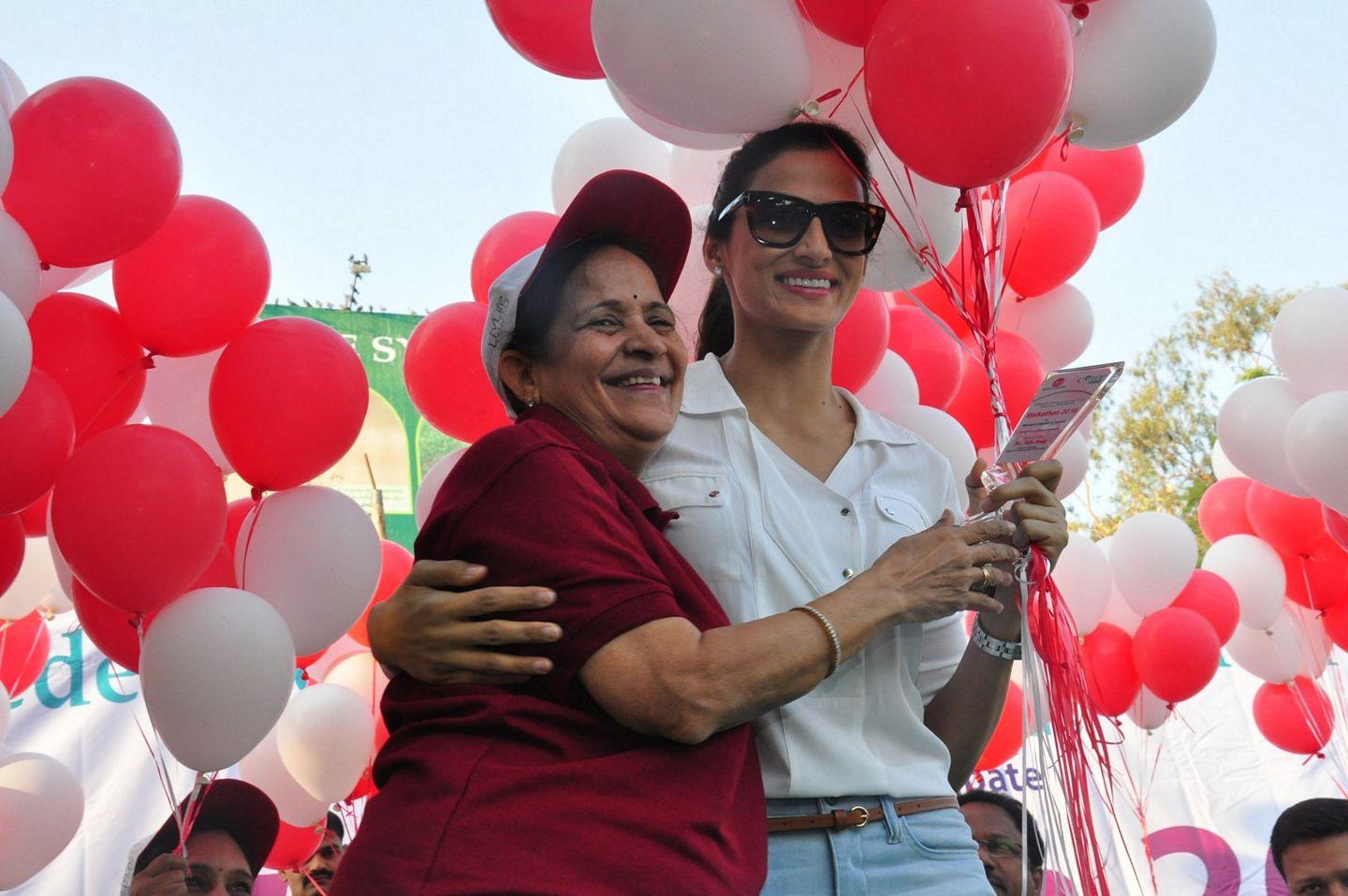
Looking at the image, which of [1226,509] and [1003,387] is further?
[1226,509]

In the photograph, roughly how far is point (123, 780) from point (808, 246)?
4425 millimetres

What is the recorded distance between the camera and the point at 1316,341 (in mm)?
4195

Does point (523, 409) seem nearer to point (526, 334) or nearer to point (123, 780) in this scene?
point (526, 334)

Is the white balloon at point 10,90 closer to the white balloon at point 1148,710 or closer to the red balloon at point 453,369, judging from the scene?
the red balloon at point 453,369

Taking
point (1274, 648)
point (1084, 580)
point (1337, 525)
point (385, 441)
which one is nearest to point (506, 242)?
point (1084, 580)

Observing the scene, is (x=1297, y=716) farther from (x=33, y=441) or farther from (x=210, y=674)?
(x=33, y=441)

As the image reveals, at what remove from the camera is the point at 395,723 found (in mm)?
1479

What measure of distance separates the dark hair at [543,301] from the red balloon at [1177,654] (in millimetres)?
3933

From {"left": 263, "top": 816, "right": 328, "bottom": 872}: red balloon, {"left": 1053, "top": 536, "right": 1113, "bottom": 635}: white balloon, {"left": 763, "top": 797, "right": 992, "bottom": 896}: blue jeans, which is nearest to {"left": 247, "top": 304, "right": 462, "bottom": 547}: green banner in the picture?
{"left": 263, "top": 816, "right": 328, "bottom": 872}: red balloon

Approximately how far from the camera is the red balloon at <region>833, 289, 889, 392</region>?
129 inches

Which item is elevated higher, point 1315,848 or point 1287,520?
point 1287,520

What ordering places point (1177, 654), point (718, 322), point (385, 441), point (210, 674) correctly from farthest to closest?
point (385, 441)
point (1177, 654)
point (210, 674)
point (718, 322)

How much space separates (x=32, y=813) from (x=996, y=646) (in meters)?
2.99

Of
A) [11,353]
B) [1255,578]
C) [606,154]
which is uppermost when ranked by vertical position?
[606,154]
